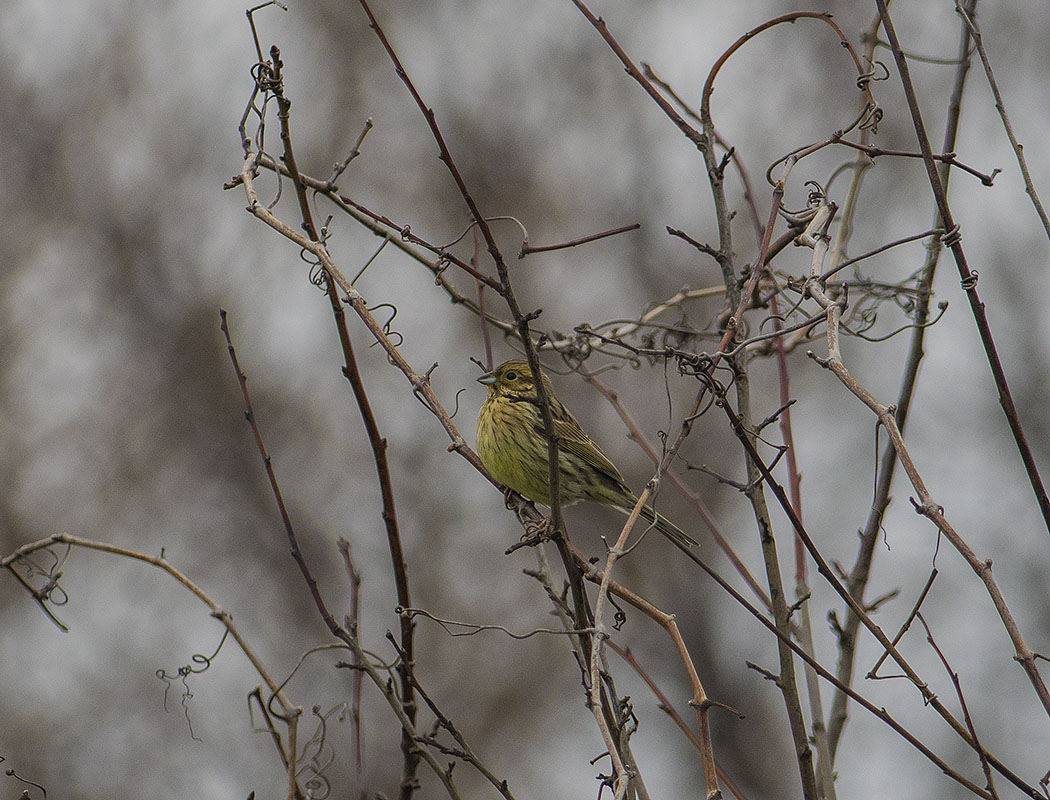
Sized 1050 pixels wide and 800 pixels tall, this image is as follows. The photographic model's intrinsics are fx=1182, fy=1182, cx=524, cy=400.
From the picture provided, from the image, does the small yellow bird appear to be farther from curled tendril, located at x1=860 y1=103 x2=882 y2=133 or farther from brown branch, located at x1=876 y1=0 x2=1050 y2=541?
brown branch, located at x1=876 y1=0 x2=1050 y2=541

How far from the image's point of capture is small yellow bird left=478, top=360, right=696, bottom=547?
6156 millimetres

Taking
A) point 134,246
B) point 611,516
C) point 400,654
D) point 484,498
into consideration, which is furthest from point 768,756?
point 400,654

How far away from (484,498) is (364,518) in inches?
57.1

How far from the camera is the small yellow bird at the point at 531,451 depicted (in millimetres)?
6156

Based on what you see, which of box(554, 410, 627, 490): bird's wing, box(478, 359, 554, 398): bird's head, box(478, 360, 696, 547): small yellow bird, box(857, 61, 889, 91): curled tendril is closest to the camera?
box(857, 61, 889, 91): curled tendril

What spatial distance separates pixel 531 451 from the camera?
244 inches

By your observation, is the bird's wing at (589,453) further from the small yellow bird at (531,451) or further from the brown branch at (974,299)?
the brown branch at (974,299)

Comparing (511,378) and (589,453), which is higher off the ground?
(511,378)

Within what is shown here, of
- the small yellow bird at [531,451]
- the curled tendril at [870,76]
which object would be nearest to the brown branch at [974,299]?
the curled tendril at [870,76]

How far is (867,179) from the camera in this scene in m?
Answer: 14.1

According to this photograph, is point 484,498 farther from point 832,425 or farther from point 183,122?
point 183,122

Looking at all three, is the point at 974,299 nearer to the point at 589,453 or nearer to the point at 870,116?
the point at 870,116

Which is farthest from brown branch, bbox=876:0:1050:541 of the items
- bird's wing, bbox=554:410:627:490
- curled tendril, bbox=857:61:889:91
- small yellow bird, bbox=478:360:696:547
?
bird's wing, bbox=554:410:627:490

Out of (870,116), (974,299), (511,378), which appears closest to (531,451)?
(511,378)
